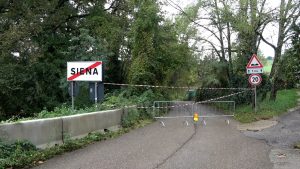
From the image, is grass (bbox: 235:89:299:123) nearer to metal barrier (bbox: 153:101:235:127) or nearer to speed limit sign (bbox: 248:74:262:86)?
metal barrier (bbox: 153:101:235:127)

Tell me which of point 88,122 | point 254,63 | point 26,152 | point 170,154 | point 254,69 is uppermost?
point 254,63

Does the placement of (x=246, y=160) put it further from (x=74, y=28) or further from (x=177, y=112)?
(x=74, y=28)

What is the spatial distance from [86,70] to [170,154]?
17.1 ft

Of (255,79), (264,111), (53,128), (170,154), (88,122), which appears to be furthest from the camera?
(264,111)

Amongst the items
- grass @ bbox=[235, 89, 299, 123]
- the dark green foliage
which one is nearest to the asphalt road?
grass @ bbox=[235, 89, 299, 123]

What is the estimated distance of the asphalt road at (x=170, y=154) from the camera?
27.5ft

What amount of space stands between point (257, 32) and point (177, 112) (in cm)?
615

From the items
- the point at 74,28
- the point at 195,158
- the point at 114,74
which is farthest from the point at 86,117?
the point at 74,28

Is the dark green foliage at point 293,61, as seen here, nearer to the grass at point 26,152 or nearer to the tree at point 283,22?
the tree at point 283,22

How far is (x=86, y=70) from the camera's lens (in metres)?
13.8

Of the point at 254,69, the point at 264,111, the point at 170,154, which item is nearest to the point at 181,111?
the point at 264,111

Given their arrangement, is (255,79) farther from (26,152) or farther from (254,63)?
(26,152)

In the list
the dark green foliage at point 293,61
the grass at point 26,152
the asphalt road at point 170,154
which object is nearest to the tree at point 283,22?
the dark green foliage at point 293,61

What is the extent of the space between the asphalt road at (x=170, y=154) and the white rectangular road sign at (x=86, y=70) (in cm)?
220
